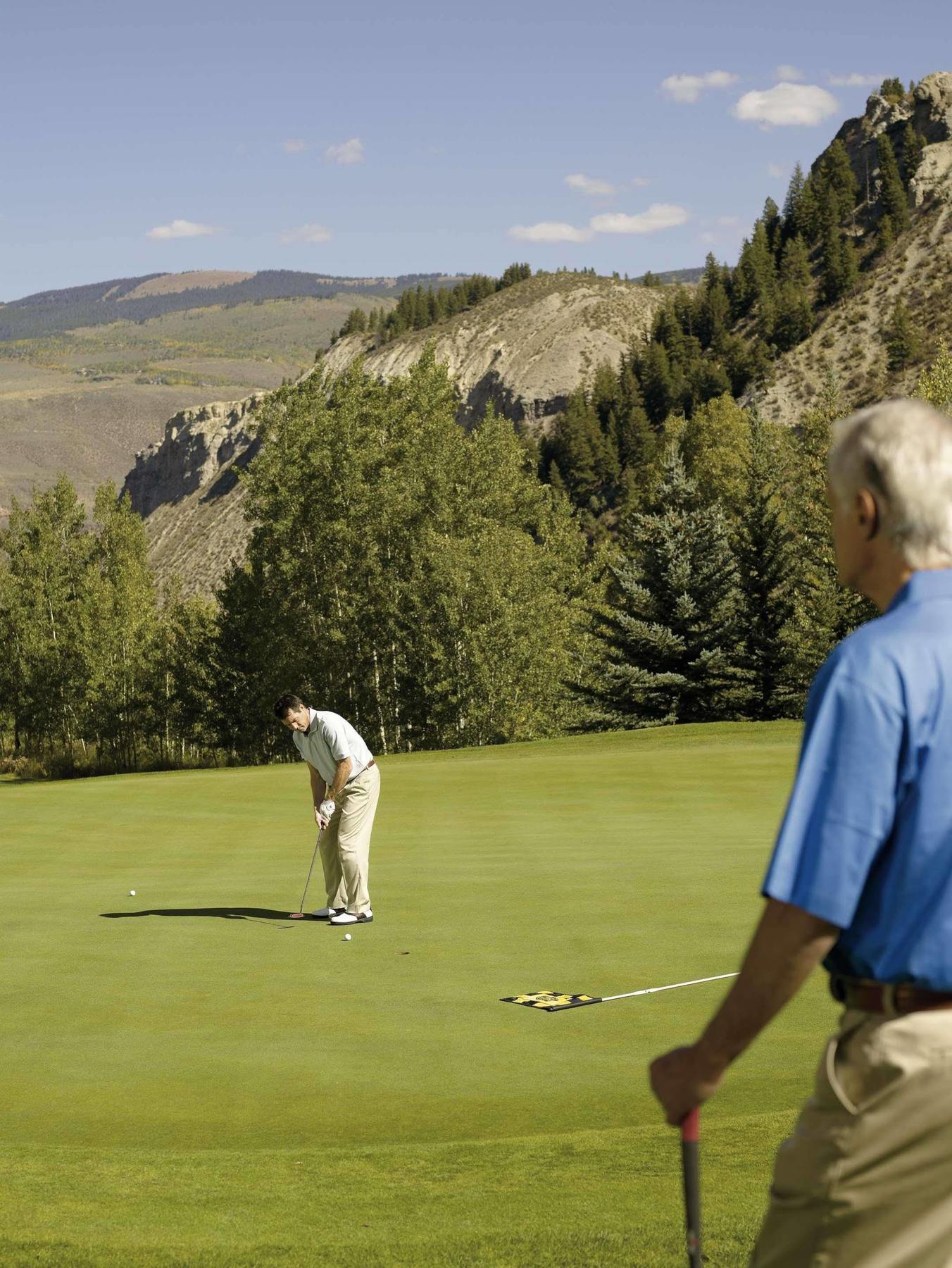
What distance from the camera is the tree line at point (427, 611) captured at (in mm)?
50344

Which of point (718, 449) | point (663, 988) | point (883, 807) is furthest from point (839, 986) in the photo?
point (718, 449)

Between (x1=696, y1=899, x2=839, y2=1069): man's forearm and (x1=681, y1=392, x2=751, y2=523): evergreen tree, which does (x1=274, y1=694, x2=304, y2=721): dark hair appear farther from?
(x1=681, y1=392, x2=751, y2=523): evergreen tree

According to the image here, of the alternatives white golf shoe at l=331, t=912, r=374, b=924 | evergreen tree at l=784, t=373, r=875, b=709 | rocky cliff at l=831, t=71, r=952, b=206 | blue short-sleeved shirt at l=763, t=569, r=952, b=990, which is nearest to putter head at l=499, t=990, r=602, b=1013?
white golf shoe at l=331, t=912, r=374, b=924

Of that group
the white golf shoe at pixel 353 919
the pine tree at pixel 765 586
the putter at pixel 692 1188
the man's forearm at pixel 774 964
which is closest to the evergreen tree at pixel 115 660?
the pine tree at pixel 765 586

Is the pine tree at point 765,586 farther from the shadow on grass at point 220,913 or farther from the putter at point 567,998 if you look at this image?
the putter at point 567,998

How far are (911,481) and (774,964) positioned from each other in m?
0.99

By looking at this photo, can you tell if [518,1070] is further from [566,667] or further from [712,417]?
[712,417]

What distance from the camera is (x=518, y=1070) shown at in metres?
8.00

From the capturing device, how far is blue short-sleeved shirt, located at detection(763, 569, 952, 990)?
2.61 meters

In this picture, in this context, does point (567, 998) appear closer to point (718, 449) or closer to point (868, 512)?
point (868, 512)

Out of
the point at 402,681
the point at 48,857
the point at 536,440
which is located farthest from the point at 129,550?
the point at 48,857

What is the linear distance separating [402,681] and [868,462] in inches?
2291

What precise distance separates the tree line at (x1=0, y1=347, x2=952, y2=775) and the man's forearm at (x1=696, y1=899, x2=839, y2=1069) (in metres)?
46.1

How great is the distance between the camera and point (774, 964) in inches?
104
